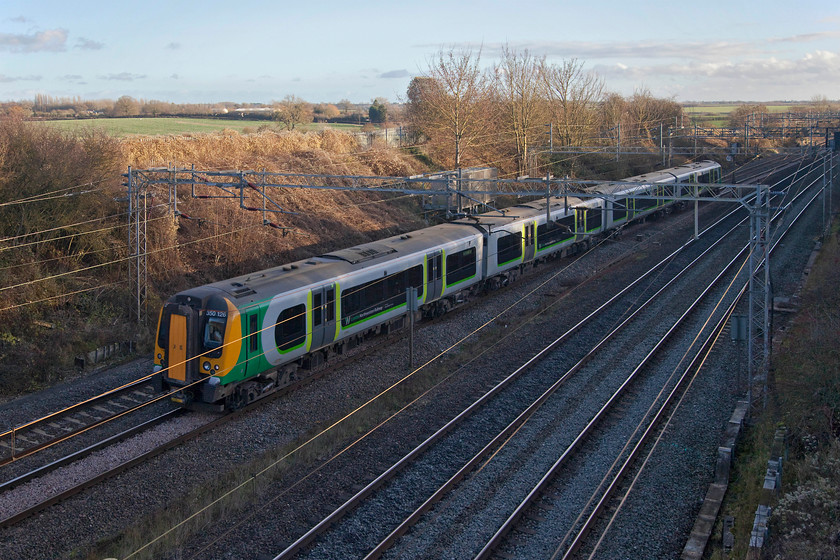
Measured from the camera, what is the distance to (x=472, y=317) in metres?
20.2

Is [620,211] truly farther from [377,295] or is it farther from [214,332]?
[214,332]

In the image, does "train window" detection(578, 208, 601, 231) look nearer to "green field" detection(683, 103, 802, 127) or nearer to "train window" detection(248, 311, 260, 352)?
"train window" detection(248, 311, 260, 352)

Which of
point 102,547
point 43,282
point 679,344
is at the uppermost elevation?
point 43,282

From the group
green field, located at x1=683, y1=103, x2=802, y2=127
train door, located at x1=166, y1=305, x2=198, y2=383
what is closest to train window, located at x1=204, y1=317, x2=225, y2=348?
train door, located at x1=166, y1=305, x2=198, y2=383

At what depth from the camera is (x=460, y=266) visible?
66.1ft

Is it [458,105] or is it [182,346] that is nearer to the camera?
[182,346]

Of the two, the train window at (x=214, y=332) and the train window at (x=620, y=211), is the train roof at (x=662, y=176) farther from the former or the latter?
the train window at (x=214, y=332)

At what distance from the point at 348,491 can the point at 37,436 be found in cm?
618

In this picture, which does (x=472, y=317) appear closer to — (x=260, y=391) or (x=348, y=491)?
(x=260, y=391)

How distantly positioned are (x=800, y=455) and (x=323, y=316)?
9235 millimetres

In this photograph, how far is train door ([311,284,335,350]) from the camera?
48.5ft

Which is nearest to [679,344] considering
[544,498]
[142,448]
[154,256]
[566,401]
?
[566,401]

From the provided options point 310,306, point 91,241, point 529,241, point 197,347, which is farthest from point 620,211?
point 197,347

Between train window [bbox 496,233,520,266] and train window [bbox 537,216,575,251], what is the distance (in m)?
1.31
